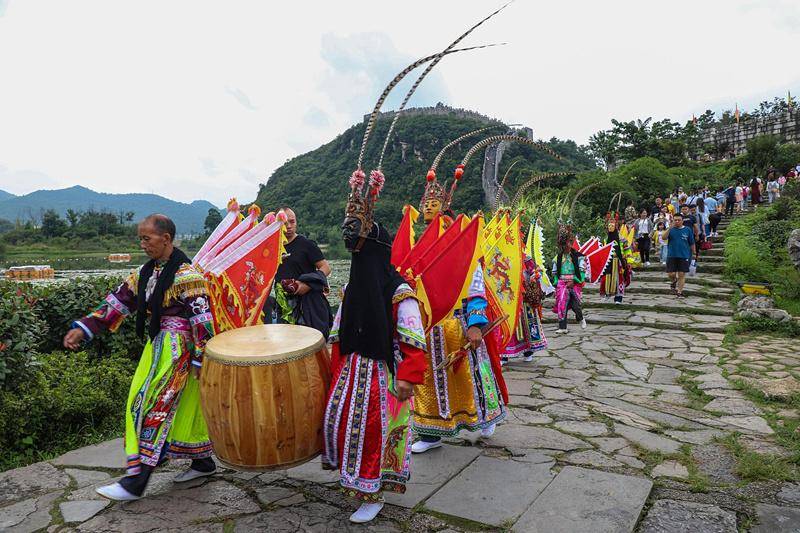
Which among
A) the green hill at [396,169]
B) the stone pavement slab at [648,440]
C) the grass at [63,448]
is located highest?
the green hill at [396,169]

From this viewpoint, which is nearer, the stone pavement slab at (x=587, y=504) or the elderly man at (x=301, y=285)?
the stone pavement slab at (x=587, y=504)

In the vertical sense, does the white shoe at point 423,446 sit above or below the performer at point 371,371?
below

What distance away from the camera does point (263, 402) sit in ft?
7.93

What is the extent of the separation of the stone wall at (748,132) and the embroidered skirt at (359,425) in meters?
42.5

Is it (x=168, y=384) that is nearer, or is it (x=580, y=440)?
(x=168, y=384)

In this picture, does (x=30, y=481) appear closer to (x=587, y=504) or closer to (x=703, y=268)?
(x=587, y=504)

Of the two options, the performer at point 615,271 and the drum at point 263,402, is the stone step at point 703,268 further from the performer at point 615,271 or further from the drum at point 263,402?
the drum at point 263,402

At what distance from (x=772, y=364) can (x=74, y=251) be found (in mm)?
31355

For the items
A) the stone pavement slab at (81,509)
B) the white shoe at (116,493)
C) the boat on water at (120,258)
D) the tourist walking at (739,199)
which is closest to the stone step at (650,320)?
the white shoe at (116,493)

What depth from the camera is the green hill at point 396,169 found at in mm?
27467

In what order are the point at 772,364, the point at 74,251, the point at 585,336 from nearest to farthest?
the point at 772,364
the point at 585,336
the point at 74,251

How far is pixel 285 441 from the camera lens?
2.48m

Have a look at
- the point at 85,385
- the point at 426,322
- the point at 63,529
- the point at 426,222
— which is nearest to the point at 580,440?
the point at 426,322

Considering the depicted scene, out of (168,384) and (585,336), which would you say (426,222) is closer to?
(168,384)
